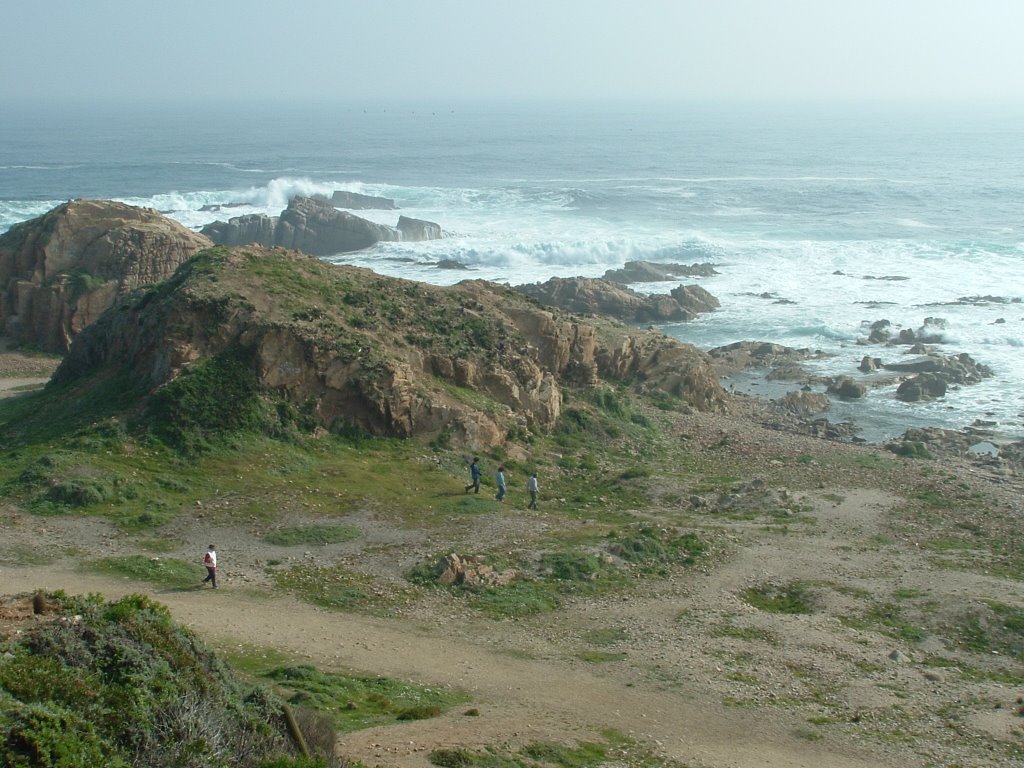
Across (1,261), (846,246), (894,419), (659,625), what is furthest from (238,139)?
(659,625)

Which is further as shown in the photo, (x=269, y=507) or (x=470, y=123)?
(x=470, y=123)

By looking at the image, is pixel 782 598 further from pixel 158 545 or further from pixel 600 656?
pixel 158 545

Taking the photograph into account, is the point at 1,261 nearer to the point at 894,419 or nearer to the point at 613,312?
the point at 613,312

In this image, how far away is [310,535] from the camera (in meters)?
18.7

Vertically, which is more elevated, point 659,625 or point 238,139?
point 238,139

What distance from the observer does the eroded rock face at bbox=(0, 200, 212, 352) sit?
34500 mm

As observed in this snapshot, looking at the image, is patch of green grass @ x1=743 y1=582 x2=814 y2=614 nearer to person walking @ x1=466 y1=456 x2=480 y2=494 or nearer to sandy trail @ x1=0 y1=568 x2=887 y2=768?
sandy trail @ x1=0 y1=568 x2=887 y2=768

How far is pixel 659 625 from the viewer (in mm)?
16547

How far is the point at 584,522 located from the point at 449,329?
796 cm

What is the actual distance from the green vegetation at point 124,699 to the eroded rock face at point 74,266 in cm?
2654

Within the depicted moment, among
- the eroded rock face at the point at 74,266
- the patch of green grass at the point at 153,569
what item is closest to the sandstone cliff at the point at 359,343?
the patch of green grass at the point at 153,569


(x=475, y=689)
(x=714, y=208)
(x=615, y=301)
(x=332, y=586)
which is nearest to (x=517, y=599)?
(x=332, y=586)

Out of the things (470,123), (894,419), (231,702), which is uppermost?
(470,123)

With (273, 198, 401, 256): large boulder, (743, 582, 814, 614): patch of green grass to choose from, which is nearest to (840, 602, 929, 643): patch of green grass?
(743, 582, 814, 614): patch of green grass
